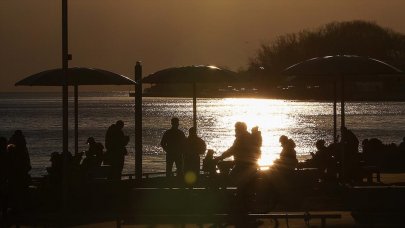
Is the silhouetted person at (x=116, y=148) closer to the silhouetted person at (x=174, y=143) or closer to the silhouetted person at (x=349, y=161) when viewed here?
the silhouetted person at (x=174, y=143)

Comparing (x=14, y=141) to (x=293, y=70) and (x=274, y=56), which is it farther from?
(x=274, y=56)

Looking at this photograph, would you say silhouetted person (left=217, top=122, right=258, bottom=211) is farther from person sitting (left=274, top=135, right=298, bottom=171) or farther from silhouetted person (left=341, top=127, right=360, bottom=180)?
silhouetted person (left=341, top=127, right=360, bottom=180)

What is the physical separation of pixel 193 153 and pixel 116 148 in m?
1.60

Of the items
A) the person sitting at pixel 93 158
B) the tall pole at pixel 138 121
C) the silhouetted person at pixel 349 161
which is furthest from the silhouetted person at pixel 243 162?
the silhouetted person at pixel 349 161

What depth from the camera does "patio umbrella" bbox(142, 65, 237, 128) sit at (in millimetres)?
19000

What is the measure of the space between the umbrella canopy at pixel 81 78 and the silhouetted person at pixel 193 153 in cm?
135

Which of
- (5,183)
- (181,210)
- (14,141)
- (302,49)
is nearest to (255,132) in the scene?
(181,210)

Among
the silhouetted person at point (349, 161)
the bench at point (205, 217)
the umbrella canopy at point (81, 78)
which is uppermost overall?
the umbrella canopy at point (81, 78)

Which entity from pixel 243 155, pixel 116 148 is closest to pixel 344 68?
pixel 243 155

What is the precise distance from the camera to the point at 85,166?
1847cm

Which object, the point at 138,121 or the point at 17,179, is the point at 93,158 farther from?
the point at 17,179

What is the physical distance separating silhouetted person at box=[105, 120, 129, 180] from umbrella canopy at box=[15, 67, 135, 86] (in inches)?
42.2

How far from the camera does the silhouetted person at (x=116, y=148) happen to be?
63.2 feet

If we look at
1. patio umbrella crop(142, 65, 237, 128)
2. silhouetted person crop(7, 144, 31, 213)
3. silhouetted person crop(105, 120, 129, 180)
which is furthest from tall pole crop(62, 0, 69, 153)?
silhouetted person crop(105, 120, 129, 180)
